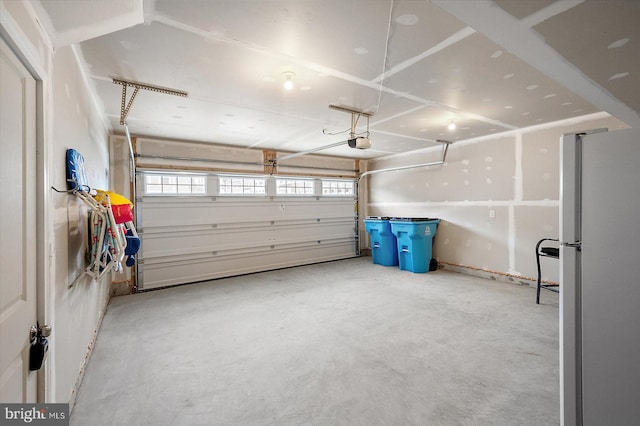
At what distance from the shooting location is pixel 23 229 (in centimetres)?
109

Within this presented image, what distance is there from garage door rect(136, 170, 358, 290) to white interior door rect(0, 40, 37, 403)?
3.72 meters

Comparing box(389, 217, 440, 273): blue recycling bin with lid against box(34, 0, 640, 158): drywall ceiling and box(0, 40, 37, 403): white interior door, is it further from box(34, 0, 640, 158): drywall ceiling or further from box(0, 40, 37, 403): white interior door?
box(0, 40, 37, 403): white interior door

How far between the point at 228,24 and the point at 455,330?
130 inches

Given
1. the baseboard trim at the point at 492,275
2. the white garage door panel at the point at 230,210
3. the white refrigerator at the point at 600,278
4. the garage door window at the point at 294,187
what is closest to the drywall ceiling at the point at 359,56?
the white refrigerator at the point at 600,278

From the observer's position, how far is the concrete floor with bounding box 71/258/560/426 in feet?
5.74

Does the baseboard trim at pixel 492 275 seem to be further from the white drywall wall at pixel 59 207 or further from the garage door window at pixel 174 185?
the white drywall wall at pixel 59 207

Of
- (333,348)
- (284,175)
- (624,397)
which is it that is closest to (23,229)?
(333,348)

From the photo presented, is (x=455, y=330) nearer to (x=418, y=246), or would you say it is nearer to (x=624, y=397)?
(x=624, y=397)

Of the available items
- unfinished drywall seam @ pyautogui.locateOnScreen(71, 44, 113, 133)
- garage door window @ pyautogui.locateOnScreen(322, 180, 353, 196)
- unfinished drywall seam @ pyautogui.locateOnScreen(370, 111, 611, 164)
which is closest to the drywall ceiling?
unfinished drywall seam @ pyautogui.locateOnScreen(71, 44, 113, 133)

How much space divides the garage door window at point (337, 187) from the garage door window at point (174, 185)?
109 inches

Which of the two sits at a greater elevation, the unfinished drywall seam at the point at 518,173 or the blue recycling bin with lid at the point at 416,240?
Answer: the unfinished drywall seam at the point at 518,173

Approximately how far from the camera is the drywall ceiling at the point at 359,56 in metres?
1.43

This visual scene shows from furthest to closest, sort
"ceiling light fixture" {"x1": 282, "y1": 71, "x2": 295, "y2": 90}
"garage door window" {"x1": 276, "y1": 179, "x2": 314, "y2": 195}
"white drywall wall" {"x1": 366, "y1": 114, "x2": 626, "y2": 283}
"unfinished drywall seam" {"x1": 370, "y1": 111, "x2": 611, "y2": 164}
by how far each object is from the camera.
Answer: "garage door window" {"x1": 276, "y1": 179, "x2": 314, "y2": 195} → "white drywall wall" {"x1": 366, "y1": 114, "x2": 626, "y2": 283} → "unfinished drywall seam" {"x1": 370, "y1": 111, "x2": 611, "y2": 164} → "ceiling light fixture" {"x1": 282, "y1": 71, "x2": 295, "y2": 90}
